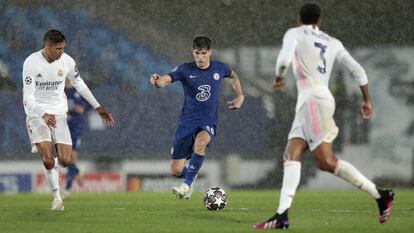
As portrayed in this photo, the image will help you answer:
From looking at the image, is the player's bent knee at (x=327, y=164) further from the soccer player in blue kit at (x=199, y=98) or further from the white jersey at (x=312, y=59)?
the soccer player in blue kit at (x=199, y=98)

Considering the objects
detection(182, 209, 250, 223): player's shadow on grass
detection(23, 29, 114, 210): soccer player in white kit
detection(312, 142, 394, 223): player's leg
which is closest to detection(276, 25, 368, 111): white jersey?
detection(312, 142, 394, 223): player's leg

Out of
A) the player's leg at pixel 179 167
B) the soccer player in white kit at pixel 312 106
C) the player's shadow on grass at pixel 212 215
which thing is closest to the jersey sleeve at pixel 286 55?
the soccer player in white kit at pixel 312 106

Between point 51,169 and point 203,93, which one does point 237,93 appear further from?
point 51,169

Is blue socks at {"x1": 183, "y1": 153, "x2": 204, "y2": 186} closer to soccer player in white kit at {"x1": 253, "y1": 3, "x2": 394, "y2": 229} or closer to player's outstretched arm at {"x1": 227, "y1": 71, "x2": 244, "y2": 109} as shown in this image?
player's outstretched arm at {"x1": 227, "y1": 71, "x2": 244, "y2": 109}

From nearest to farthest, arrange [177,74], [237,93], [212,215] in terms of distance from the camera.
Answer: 1. [212,215]
2. [177,74]
3. [237,93]

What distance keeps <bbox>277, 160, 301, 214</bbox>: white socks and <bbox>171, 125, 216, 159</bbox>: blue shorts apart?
3.26 m

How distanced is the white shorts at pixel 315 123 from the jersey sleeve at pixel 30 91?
327 cm

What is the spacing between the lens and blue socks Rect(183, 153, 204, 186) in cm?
1114

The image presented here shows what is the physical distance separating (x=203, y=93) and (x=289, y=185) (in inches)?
137

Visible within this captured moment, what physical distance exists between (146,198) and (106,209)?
3223 millimetres

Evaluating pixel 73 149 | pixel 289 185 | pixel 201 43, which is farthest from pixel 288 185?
pixel 73 149

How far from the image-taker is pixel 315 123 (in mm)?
8219

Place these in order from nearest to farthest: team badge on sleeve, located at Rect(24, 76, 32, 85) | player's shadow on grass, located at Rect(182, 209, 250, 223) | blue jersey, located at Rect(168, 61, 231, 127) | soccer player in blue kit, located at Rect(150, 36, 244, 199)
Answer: player's shadow on grass, located at Rect(182, 209, 250, 223) → team badge on sleeve, located at Rect(24, 76, 32, 85) → soccer player in blue kit, located at Rect(150, 36, 244, 199) → blue jersey, located at Rect(168, 61, 231, 127)

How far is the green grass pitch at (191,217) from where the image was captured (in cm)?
849
